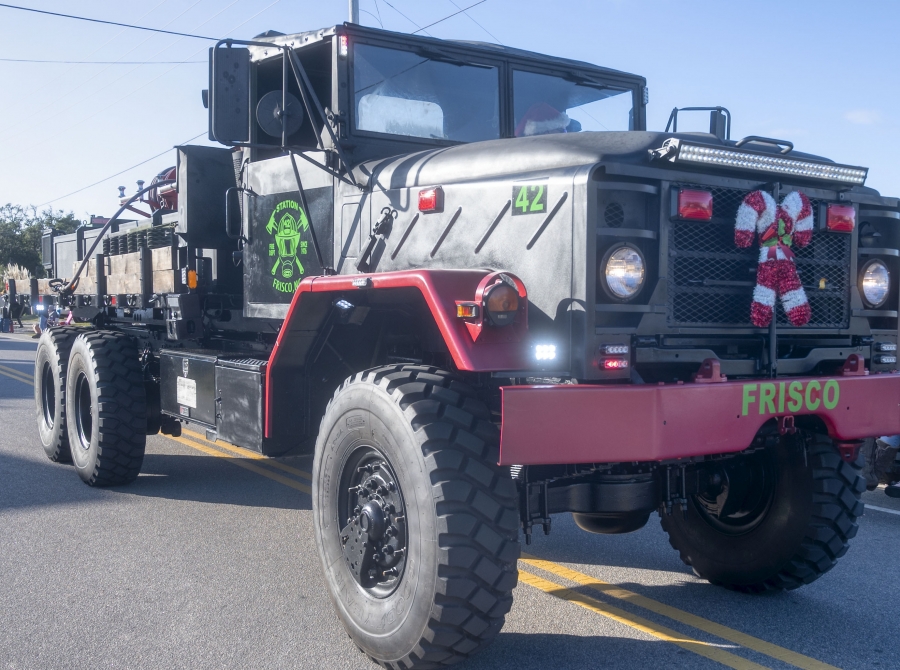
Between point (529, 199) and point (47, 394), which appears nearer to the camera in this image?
point (529, 199)

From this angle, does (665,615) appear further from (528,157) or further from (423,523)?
(528,157)

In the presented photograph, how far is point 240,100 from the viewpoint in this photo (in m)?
4.38

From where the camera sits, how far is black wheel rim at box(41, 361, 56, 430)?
26.2 ft

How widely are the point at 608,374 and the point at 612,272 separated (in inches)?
15.4

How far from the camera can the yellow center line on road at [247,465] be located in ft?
22.3

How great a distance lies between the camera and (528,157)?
3.69m

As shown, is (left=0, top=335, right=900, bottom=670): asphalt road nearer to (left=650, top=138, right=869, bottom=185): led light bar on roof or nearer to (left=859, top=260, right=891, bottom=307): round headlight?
(left=859, top=260, right=891, bottom=307): round headlight

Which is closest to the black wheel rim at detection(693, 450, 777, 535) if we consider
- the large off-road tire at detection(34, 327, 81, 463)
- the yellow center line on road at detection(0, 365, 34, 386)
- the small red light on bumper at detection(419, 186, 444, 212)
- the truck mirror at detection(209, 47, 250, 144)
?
the small red light on bumper at detection(419, 186, 444, 212)

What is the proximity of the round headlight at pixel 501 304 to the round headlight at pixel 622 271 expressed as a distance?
37 centimetres

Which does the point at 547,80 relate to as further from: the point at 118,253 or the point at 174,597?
the point at 118,253

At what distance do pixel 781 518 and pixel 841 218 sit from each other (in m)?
1.47

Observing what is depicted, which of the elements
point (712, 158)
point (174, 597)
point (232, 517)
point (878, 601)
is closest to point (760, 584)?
point (878, 601)

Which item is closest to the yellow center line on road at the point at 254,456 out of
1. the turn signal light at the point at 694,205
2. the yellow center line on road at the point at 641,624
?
the yellow center line on road at the point at 641,624

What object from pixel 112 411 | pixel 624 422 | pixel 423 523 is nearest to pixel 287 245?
pixel 112 411
